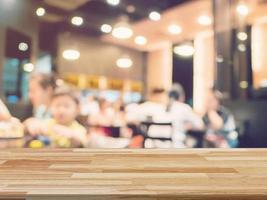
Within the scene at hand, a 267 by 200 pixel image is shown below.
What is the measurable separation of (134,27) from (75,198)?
2.17 m

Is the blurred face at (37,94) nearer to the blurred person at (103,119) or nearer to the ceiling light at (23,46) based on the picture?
the ceiling light at (23,46)

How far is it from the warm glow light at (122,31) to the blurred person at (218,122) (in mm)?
927

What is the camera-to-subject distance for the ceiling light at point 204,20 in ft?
10.1

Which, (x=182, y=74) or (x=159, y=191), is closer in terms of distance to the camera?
(x=159, y=191)

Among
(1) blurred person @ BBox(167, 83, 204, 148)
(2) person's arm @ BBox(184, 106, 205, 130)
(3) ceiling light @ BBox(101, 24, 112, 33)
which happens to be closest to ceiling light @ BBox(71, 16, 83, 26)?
(3) ceiling light @ BBox(101, 24, 112, 33)

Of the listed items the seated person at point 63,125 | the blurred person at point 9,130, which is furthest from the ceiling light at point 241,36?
the blurred person at point 9,130

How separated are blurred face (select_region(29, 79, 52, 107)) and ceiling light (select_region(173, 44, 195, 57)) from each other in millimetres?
1214

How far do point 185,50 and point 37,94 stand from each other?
55.3 inches

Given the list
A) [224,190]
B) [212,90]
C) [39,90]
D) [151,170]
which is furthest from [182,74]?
[224,190]

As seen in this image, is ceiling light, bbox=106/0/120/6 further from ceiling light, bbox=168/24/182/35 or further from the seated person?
the seated person

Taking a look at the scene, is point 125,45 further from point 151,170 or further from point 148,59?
point 151,170

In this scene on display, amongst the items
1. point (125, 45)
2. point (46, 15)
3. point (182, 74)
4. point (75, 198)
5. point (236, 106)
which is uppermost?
point (46, 15)

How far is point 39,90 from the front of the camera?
3.00 meters

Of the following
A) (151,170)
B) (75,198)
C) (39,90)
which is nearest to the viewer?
(75,198)
